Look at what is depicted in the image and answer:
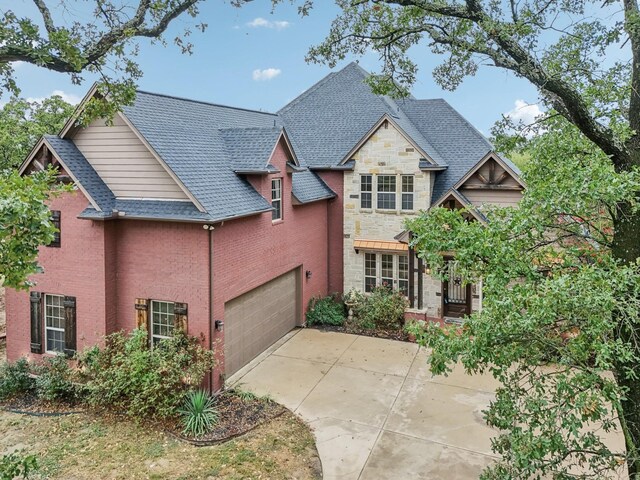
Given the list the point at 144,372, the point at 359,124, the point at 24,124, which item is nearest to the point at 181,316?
the point at 144,372

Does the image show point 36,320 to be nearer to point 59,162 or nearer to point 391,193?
point 59,162

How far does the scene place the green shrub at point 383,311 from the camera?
17859 mm

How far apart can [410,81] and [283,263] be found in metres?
7.56

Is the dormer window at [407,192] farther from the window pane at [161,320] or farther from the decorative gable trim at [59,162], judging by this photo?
the decorative gable trim at [59,162]

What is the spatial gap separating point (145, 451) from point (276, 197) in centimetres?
895

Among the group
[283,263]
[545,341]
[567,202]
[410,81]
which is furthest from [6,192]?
[283,263]

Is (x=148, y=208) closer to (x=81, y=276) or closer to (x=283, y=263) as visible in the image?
(x=81, y=276)

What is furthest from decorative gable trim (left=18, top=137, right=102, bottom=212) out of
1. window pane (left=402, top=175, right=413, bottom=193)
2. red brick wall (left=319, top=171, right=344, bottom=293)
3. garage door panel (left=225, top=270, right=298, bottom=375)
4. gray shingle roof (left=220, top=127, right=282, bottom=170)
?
window pane (left=402, top=175, right=413, bottom=193)

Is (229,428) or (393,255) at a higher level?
(393,255)

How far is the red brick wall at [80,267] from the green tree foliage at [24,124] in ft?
40.0

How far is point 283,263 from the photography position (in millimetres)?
16578

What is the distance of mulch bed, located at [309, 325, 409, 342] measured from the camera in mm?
17297

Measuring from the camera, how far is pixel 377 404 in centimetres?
1215

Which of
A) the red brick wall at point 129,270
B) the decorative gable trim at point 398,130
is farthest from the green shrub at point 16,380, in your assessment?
the decorative gable trim at point 398,130
